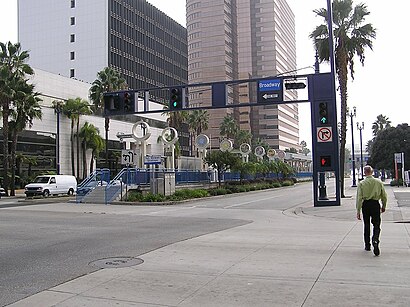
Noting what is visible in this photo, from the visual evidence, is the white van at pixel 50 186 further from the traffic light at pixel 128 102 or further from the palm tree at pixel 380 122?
the palm tree at pixel 380 122

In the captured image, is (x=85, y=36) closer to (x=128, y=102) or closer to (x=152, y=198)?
(x=128, y=102)

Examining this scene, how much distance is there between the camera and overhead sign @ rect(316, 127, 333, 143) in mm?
25344

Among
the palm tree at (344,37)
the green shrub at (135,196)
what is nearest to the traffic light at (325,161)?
the palm tree at (344,37)

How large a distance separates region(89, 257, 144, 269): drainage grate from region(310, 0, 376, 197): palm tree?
2467 cm

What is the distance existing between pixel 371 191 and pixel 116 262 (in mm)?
5316

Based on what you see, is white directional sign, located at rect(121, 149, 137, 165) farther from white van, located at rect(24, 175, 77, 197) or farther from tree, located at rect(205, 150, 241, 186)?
tree, located at rect(205, 150, 241, 186)

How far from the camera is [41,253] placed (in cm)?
1027

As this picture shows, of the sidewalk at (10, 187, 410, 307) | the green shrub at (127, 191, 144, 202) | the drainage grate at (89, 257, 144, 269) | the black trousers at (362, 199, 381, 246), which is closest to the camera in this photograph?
the sidewalk at (10, 187, 410, 307)

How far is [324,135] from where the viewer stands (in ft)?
83.4

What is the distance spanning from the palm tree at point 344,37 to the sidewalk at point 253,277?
22.2m

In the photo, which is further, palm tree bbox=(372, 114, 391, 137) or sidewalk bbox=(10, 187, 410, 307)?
palm tree bbox=(372, 114, 391, 137)

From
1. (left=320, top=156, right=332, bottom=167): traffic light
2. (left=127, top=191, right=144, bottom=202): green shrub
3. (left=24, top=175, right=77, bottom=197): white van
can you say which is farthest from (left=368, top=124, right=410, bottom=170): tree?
(left=127, top=191, right=144, bottom=202): green shrub

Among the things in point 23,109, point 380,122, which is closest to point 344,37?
point 23,109

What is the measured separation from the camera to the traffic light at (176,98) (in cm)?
2731
